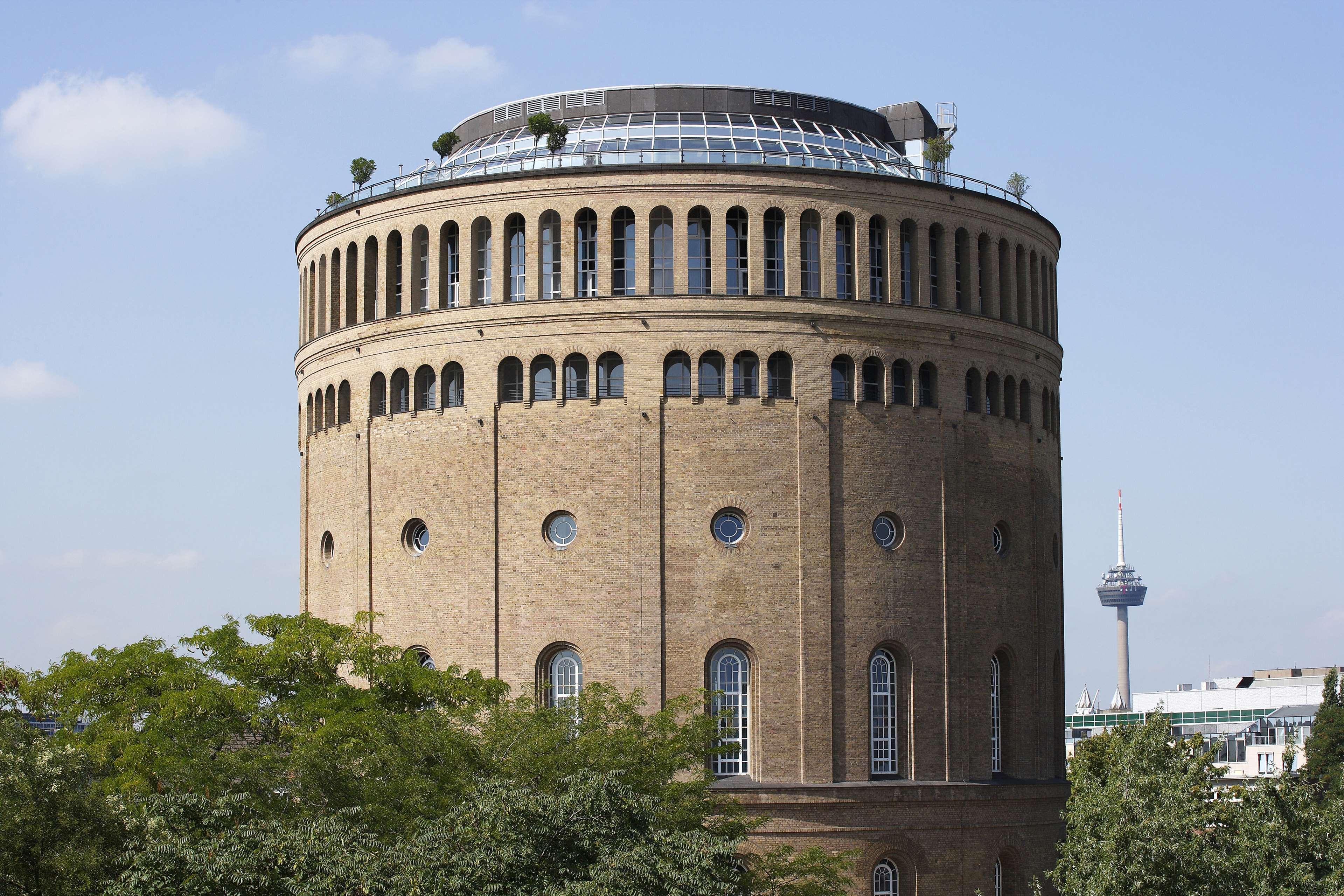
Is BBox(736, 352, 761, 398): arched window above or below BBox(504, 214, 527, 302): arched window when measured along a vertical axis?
below

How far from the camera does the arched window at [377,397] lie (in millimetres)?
52281

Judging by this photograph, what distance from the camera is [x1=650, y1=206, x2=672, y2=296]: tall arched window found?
48.9 meters

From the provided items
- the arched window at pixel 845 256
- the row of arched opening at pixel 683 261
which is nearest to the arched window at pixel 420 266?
the row of arched opening at pixel 683 261

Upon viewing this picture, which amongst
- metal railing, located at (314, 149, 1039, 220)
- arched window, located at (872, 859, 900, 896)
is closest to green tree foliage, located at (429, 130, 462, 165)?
metal railing, located at (314, 149, 1039, 220)

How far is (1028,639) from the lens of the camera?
53094 mm

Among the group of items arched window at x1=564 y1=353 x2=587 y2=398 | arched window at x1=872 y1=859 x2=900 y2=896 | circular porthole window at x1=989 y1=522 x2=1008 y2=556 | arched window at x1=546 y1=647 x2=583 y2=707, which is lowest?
arched window at x1=872 y1=859 x2=900 y2=896

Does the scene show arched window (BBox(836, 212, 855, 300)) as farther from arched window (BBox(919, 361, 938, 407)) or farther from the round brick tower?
arched window (BBox(919, 361, 938, 407))

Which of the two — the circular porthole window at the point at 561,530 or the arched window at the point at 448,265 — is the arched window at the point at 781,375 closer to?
the circular porthole window at the point at 561,530

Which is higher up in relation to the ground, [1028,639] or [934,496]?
[934,496]

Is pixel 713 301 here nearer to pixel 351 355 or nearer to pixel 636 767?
pixel 351 355

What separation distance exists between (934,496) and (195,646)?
20.7 metres

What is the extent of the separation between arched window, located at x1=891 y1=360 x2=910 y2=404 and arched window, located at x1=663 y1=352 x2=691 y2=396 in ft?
19.9

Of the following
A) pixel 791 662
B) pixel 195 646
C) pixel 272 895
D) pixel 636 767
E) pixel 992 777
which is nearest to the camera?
pixel 272 895

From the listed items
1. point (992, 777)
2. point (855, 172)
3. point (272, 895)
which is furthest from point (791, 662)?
point (272, 895)
